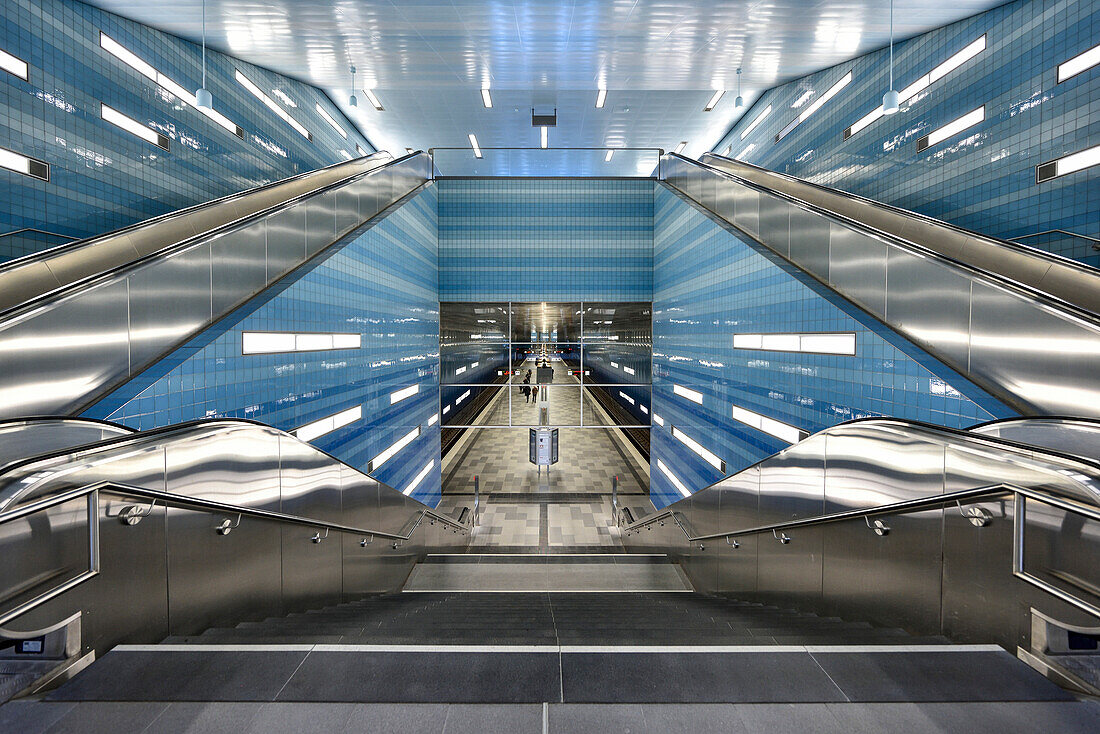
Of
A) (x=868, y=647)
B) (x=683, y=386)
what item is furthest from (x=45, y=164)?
(x=683, y=386)

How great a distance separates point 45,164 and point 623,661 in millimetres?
9333

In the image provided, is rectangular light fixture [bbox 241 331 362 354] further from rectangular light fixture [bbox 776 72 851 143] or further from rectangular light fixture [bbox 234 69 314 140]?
rectangular light fixture [bbox 776 72 851 143]

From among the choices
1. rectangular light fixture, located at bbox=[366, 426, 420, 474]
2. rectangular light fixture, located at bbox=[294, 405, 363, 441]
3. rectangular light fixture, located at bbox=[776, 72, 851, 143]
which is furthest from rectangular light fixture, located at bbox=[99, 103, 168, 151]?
rectangular light fixture, located at bbox=[776, 72, 851, 143]

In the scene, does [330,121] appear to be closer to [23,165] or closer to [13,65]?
[13,65]

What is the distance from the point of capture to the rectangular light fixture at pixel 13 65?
5.53 metres

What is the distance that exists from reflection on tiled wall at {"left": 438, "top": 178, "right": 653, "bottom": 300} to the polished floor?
3.43 m

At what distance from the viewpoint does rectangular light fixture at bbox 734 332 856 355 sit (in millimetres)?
5159

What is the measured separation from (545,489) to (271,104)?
12.2 metres

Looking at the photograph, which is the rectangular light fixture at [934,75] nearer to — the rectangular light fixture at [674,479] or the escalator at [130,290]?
the rectangular light fixture at [674,479]

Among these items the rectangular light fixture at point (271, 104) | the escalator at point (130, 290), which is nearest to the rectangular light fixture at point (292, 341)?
the escalator at point (130, 290)

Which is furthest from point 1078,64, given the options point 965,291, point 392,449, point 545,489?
point 392,449

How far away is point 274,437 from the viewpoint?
375cm

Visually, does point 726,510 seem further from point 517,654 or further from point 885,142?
point 885,142

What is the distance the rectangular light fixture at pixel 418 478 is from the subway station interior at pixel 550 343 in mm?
76
